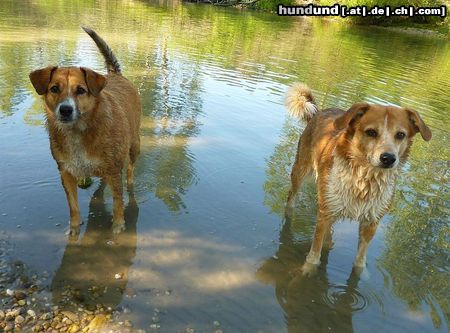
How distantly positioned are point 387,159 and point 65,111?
3356mm

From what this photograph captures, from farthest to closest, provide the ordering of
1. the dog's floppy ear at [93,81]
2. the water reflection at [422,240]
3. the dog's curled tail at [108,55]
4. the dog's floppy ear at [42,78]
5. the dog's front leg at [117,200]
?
the dog's curled tail at [108,55], the dog's front leg at [117,200], the water reflection at [422,240], the dog's floppy ear at [93,81], the dog's floppy ear at [42,78]

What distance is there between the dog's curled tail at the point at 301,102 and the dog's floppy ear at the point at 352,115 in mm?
1787

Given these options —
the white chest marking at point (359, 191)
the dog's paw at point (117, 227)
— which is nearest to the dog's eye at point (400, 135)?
the white chest marking at point (359, 191)

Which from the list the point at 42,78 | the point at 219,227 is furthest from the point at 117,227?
the point at 42,78

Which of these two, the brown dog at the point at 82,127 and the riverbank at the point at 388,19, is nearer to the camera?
the brown dog at the point at 82,127

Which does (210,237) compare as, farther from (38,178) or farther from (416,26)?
(416,26)

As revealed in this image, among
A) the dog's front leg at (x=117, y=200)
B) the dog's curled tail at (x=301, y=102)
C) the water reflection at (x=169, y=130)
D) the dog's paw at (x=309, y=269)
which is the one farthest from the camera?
the water reflection at (x=169, y=130)

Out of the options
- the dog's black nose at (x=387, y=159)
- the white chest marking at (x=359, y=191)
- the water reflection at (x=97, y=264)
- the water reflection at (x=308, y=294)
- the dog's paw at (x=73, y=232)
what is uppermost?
the dog's black nose at (x=387, y=159)

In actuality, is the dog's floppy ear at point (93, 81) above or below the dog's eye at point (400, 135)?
above

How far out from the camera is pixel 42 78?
441 cm

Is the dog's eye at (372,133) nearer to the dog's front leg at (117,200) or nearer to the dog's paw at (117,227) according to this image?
the dog's front leg at (117,200)

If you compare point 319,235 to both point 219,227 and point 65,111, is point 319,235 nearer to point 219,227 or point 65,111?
point 219,227

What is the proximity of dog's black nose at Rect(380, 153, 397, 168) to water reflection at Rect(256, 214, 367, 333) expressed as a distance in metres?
1.62

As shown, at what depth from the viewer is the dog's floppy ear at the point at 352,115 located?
13.7ft
